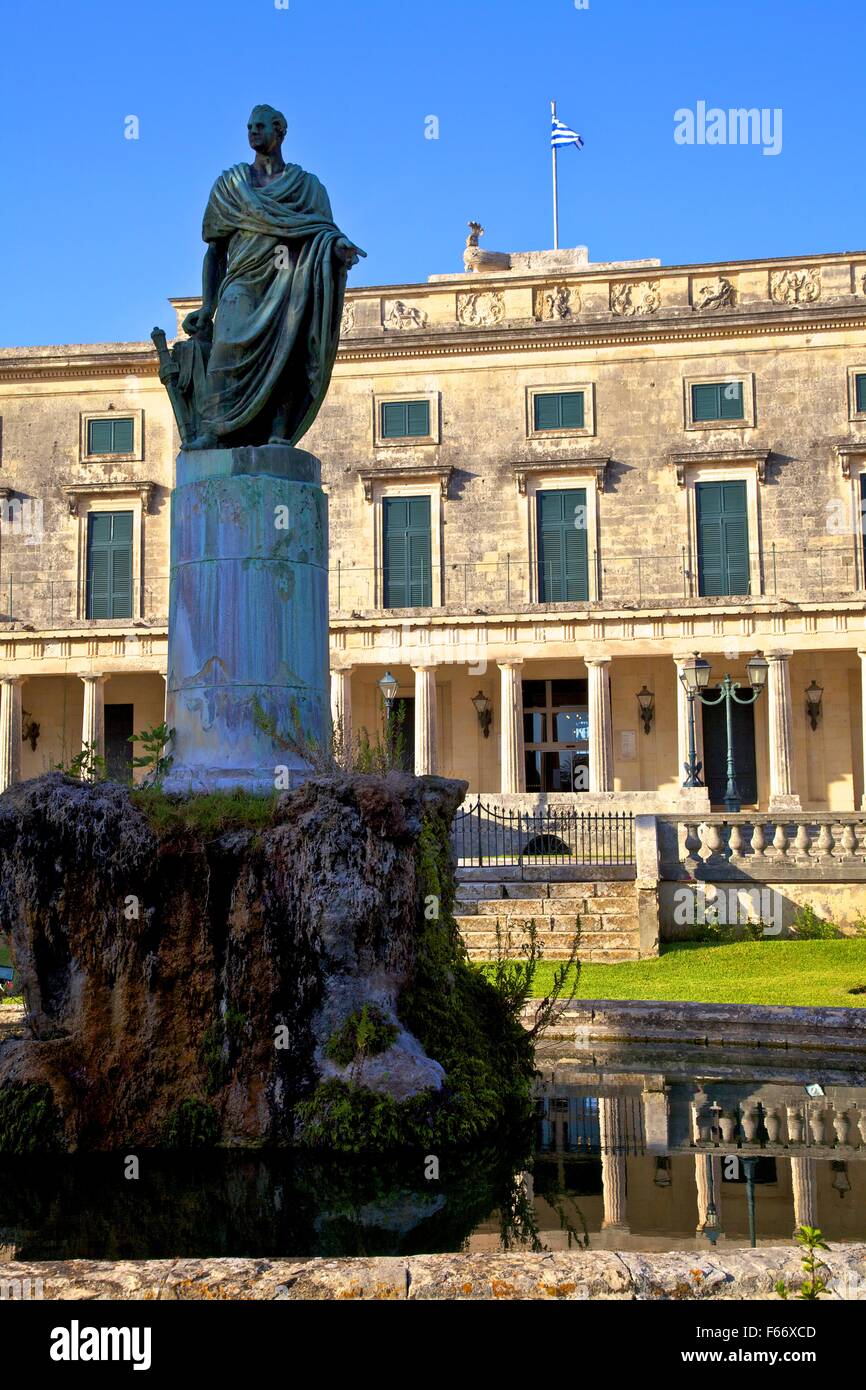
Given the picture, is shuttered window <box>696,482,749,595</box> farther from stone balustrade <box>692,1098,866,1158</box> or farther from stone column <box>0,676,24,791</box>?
stone balustrade <box>692,1098,866,1158</box>

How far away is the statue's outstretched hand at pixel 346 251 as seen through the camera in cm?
853

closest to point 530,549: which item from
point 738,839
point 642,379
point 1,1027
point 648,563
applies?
point 648,563

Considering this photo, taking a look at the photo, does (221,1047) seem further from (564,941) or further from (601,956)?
(601,956)

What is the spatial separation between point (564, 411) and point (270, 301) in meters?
28.2

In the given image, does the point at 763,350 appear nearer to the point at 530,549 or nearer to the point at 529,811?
the point at 530,549

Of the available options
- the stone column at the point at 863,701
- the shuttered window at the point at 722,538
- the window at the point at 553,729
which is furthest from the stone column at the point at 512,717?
the stone column at the point at 863,701

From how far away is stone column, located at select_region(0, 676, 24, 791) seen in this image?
1393 inches

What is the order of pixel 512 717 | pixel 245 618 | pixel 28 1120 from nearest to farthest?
pixel 28 1120 → pixel 245 618 → pixel 512 717

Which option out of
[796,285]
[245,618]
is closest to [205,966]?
[245,618]

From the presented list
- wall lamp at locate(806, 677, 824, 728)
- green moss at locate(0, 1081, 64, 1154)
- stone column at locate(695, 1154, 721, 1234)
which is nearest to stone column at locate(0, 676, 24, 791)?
wall lamp at locate(806, 677, 824, 728)

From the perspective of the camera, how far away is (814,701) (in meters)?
34.7

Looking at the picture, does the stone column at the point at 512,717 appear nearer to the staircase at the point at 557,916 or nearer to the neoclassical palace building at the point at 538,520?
the neoclassical palace building at the point at 538,520

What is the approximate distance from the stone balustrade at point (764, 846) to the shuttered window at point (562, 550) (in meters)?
16.7

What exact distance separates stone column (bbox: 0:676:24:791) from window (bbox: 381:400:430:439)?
36.5 ft
